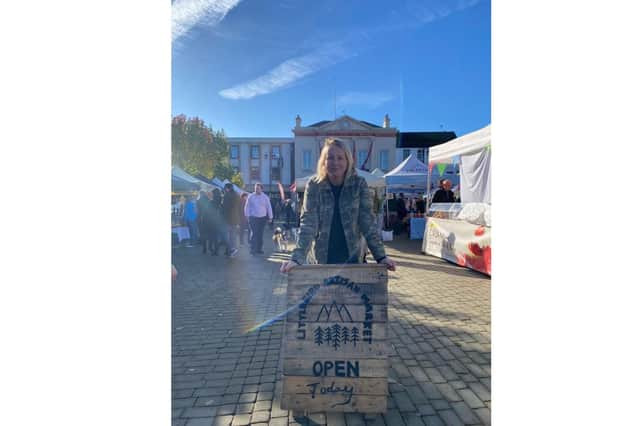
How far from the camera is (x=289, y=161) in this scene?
141 ft

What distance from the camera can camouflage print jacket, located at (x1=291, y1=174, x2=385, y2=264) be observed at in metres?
2.43

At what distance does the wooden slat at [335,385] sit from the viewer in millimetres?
2113

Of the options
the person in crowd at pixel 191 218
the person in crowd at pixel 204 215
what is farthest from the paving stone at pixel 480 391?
the person in crowd at pixel 191 218

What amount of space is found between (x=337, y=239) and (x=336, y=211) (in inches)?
8.7

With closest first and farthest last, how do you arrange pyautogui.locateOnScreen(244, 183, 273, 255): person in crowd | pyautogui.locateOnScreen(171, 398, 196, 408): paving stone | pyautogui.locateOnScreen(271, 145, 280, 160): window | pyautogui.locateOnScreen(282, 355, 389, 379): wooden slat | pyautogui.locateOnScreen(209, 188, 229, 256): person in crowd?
pyautogui.locateOnScreen(282, 355, 389, 379): wooden slat
pyautogui.locateOnScreen(171, 398, 196, 408): paving stone
pyautogui.locateOnScreen(244, 183, 273, 255): person in crowd
pyautogui.locateOnScreen(209, 188, 229, 256): person in crowd
pyautogui.locateOnScreen(271, 145, 280, 160): window

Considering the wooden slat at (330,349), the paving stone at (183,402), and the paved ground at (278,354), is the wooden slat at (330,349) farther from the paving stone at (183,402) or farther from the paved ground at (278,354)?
the paving stone at (183,402)

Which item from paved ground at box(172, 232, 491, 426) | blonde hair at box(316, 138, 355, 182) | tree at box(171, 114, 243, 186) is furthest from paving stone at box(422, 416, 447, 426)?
tree at box(171, 114, 243, 186)

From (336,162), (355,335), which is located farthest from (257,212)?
(355,335)

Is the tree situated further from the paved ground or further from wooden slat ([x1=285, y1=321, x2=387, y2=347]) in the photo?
wooden slat ([x1=285, y1=321, x2=387, y2=347])

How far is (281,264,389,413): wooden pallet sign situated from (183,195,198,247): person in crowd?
9111 mm

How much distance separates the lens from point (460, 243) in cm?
670

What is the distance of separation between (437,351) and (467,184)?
17.0 ft

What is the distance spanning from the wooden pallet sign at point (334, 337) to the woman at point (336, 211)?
0.31m
